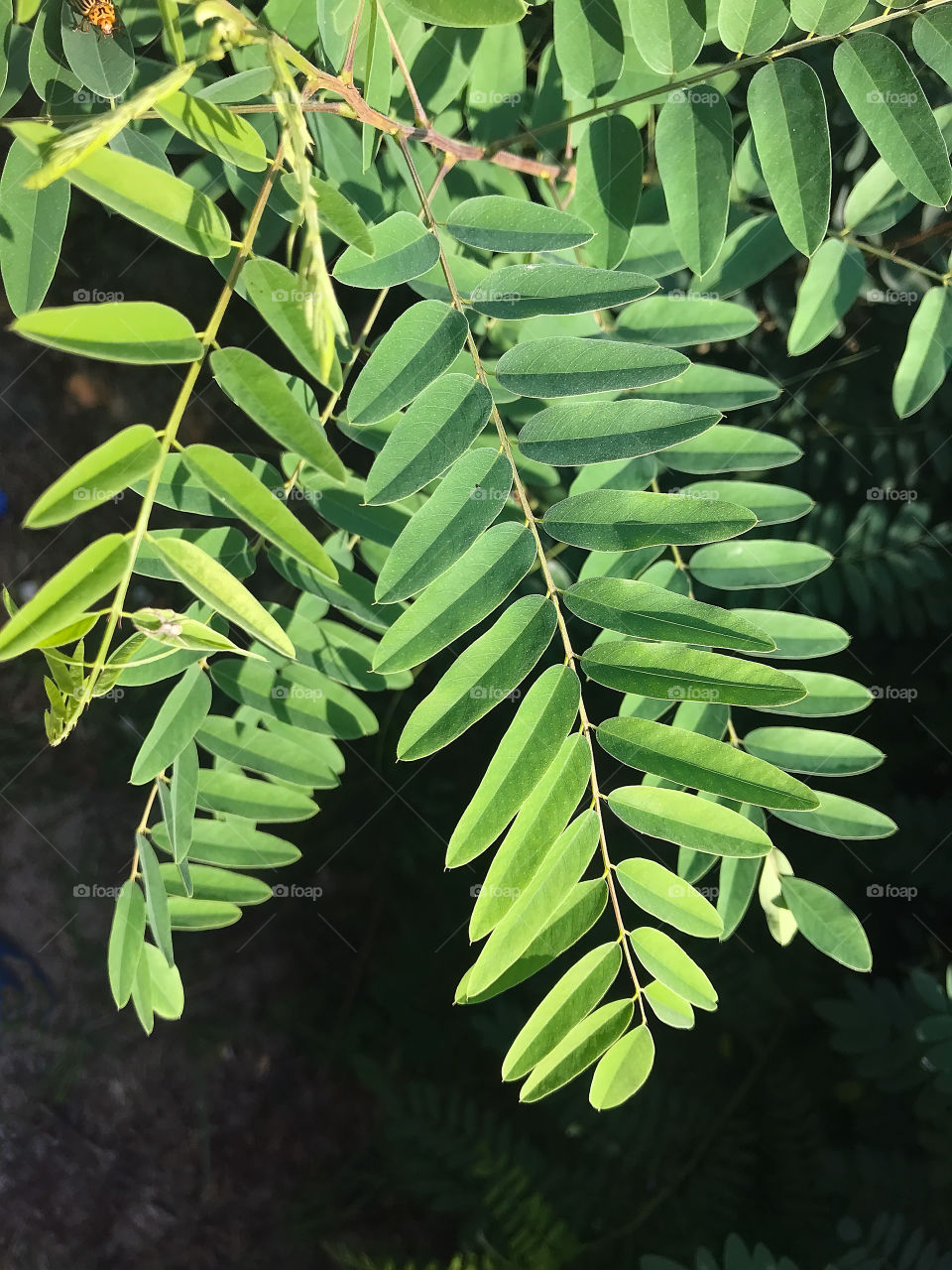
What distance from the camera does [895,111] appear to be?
0.97m

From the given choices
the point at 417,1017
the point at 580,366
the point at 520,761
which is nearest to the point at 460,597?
the point at 520,761

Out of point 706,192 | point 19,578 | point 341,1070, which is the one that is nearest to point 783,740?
point 706,192

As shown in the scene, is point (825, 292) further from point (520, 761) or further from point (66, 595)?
point (66, 595)

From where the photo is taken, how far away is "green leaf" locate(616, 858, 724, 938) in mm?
1029

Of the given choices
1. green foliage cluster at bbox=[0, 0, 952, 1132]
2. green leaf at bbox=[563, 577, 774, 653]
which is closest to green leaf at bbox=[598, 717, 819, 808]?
green foliage cluster at bbox=[0, 0, 952, 1132]

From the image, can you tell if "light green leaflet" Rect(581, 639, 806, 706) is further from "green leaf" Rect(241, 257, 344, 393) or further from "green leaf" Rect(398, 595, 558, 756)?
"green leaf" Rect(241, 257, 344, 393)

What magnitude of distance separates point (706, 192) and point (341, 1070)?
2.79 metres

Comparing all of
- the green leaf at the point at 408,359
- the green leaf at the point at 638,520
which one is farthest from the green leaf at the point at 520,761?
the green leaf at the point at 408,359

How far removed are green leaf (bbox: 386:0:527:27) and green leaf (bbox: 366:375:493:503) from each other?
0.33 metres

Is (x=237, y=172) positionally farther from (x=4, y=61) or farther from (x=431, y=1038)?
(x=431, y=1038)

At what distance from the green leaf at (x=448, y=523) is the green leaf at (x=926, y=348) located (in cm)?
69

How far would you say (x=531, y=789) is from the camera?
3.01 feet

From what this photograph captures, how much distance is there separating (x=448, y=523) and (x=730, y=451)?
0.54 meters

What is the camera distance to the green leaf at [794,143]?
949 mm
